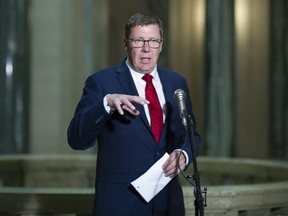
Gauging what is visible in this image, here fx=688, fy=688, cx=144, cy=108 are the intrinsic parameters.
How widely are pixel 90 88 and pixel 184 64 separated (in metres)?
12.9

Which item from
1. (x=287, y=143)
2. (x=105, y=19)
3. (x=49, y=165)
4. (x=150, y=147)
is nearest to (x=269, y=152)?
(x=287, y=143)

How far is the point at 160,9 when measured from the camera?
16.9 meters

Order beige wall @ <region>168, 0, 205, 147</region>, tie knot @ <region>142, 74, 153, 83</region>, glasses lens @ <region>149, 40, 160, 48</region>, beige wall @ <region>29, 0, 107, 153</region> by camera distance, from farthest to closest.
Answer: beige wall @ <region>168, 0, 205, 147</region> → beige wall @ <region>29, 0, 107, 153</region> → tie knot @ <region>142, 74, 153, 83</region> → glasses lens @ <region>149, 40, 160, 48</region>

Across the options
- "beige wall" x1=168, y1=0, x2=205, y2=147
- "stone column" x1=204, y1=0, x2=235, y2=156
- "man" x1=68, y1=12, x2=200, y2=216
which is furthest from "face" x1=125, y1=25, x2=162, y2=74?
"beige wall" x1=168, y1=0, x2=205, y2=147

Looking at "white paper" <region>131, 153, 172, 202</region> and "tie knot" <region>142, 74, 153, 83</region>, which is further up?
"tie knot" <region>142, 74, 153, 83</region>

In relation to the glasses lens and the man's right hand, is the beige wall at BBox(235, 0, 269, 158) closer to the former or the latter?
the glasses lens

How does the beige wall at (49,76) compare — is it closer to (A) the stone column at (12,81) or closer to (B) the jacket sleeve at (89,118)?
(A) the stone column at (12,81)

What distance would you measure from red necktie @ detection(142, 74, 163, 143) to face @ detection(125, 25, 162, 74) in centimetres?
6

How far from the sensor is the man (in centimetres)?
269

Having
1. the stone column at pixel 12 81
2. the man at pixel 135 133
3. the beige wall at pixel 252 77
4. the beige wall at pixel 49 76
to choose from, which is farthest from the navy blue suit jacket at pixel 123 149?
the beige wall at pixel 252 77

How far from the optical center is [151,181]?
8.84 ft

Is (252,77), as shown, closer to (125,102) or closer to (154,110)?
(154,110)

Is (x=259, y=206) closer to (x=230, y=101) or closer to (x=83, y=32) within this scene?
(x=230, y=101)

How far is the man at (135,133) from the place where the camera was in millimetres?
2693
